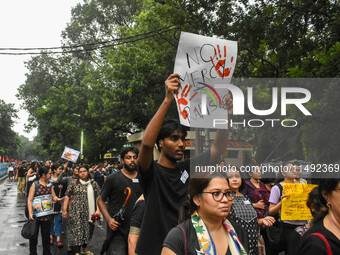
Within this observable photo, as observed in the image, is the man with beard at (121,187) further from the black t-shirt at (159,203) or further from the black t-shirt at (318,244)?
the black t-shirt at (318,244)

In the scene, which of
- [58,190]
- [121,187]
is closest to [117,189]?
[121,187]

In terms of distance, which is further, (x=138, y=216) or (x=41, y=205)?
(x=41, y=205)

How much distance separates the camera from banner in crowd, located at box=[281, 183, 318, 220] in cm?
475

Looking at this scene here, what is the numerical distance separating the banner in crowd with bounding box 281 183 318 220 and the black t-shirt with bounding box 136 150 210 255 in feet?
6.73

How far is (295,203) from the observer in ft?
15.7

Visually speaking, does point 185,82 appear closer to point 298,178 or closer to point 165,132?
point 165,132

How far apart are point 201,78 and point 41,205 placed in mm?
5307

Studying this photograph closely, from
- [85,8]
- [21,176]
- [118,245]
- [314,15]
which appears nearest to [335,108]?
[314,15]

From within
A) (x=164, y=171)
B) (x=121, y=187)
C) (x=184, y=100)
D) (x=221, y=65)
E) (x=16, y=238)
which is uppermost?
(x=221, y=65)

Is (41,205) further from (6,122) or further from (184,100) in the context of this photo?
(6,122)

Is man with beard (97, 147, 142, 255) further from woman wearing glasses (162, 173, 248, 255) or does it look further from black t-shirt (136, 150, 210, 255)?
woman wearing glasses (162, 173, 248, 255)

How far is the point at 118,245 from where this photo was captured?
4844mm

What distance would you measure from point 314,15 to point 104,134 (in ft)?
73.2

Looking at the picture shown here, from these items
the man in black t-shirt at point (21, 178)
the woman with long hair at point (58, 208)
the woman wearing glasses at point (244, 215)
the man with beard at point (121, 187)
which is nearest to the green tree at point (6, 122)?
the man in black t-shirt at point (21, 178)
